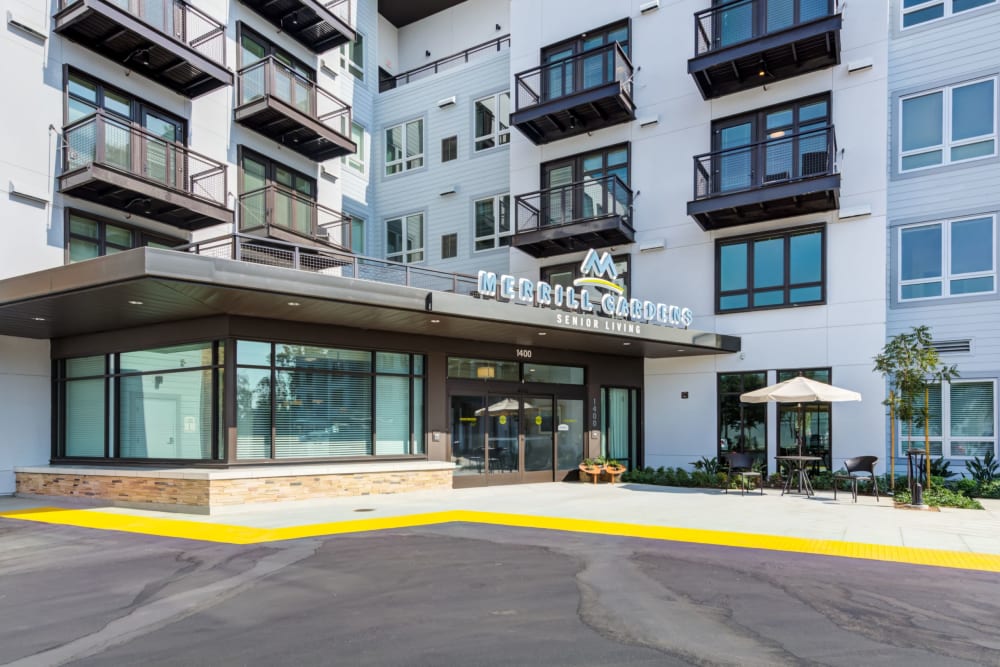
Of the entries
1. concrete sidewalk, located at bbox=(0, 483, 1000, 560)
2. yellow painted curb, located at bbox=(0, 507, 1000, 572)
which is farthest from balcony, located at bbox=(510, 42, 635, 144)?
yellow painted curb, located at bbox=(0, 507, 1000, 572)

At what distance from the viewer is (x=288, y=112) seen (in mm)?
A: 18828

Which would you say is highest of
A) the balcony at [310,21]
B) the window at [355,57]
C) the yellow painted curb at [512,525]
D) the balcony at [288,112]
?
the window at [355,57]

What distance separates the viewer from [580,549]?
9.16 meters

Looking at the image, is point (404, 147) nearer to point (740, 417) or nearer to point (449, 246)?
point (449, 246)

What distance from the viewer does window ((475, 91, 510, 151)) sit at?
23297mm

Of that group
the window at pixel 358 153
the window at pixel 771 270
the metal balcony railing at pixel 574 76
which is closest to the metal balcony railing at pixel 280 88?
the window at pixel 358 153

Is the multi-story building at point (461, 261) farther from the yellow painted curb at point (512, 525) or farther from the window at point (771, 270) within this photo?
the yellow painted curb at point (512, 525)

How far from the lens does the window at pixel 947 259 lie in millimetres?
15914

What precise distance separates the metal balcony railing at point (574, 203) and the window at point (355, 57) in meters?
8.43

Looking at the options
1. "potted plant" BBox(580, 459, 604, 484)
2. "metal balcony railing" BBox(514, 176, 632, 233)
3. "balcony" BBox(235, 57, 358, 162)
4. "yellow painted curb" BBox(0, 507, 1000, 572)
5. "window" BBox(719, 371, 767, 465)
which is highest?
"balcony" BBox(235, 57, 358, 162)

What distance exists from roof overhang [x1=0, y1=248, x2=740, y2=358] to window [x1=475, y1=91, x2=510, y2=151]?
28.9 ft

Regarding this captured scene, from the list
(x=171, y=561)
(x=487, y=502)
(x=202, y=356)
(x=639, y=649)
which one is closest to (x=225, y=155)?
(x=202, y=356)

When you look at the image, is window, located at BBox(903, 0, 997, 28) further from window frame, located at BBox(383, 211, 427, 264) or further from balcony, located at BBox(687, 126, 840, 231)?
window frame, located at BBox(383, 211, 427, 264)

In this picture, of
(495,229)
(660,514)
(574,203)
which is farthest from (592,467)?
(495,229)
